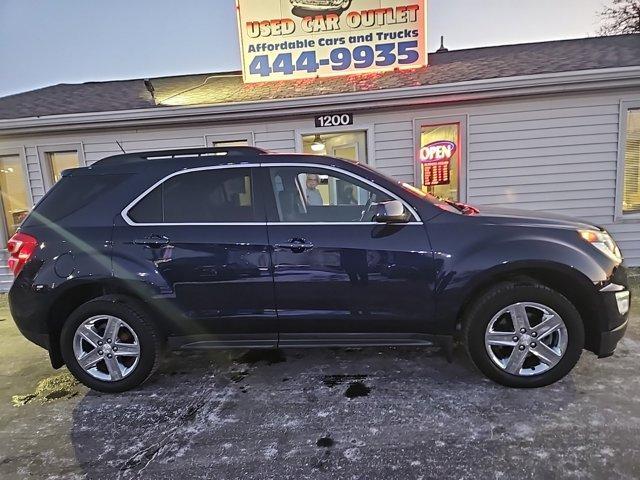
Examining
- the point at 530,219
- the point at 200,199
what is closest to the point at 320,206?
the point at 200,199

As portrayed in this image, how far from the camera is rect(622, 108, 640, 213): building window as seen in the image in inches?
257

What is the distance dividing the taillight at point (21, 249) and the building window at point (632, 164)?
25.6 ft

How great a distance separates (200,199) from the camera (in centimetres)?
330

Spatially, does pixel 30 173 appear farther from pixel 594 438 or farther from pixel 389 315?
pixel 594 438

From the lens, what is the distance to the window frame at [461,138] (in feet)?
21.8

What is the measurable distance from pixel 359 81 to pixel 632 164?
4543mm

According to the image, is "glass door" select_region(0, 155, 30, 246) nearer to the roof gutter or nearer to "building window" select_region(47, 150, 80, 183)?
"building window" select_region(47, 150, 80, 183)

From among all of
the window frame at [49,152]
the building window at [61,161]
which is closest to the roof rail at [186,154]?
the window frame at [49,152]

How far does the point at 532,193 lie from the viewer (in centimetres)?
678

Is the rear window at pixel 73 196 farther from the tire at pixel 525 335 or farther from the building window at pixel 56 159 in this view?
the building window at pixel 56 159

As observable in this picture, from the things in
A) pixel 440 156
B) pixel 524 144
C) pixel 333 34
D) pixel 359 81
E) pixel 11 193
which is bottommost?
pixel 11 193

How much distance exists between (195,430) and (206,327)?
29.4 inches

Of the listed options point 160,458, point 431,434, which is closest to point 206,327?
point 160,458

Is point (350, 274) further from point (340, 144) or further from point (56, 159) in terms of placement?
point (56, 159)
